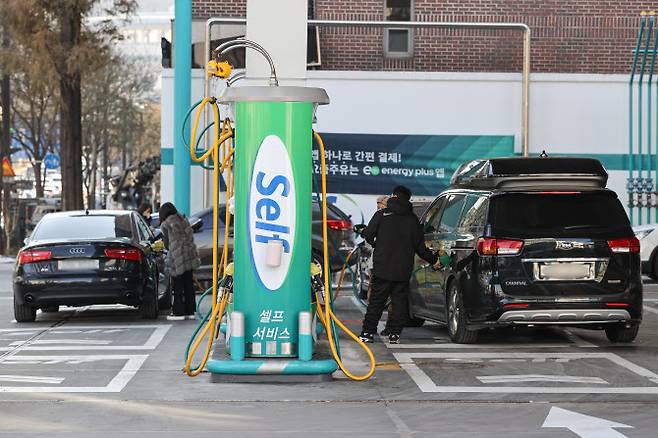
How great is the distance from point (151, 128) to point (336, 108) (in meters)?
52.3

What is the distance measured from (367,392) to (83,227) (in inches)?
309

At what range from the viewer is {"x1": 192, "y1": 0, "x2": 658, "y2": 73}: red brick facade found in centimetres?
2909

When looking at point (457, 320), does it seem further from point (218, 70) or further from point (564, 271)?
point (218, 70)

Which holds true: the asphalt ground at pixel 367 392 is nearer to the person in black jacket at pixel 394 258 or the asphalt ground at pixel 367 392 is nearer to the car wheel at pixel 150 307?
the person in black jacket at pixel 394 258

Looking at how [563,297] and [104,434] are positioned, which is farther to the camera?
[563,297]

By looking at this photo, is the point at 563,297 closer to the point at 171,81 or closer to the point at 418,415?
the point at 418,415

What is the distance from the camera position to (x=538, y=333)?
51.5 feet

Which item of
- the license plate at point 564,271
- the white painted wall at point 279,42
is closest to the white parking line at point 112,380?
the white painted wall at point 279,42

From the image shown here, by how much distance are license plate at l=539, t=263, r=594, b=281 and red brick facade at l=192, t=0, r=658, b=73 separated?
617 inches

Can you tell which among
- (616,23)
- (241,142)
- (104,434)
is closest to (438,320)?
(241,142)

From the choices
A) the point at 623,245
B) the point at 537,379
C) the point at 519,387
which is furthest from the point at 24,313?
the point at 519,387

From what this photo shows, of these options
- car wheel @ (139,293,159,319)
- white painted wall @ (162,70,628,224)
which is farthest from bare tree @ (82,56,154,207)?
car wheel @ (139,293,159,319)

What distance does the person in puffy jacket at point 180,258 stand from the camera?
17828 mm

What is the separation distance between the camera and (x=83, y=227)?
706 inches
